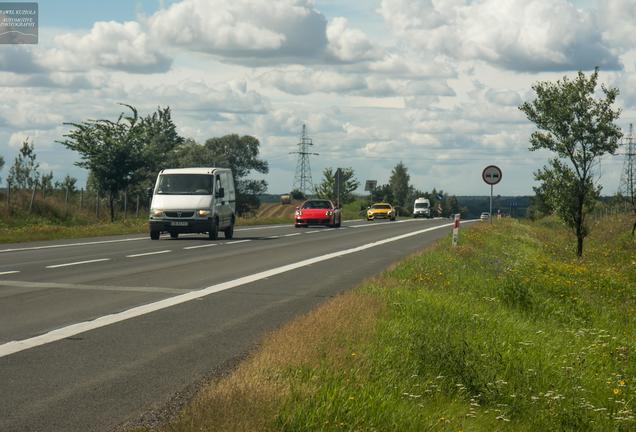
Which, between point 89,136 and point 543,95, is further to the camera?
point 89,136

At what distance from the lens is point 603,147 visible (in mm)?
27781

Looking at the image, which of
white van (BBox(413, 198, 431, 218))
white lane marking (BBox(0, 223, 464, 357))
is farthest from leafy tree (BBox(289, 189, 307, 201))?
white lane marking (BBox(0, 223, 464, 357))

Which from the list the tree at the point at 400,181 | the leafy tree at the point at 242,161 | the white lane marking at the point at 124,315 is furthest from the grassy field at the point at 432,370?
the tree at the point at 400,181

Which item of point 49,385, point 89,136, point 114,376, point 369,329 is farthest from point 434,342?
point 89,136

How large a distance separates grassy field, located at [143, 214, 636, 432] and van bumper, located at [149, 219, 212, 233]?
52.3 feet

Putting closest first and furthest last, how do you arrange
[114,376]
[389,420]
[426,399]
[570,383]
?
[389,420]
[426,399]
[114,376]
[570,383]

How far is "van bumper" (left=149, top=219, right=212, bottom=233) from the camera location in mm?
28562

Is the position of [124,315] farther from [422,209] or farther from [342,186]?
[342,186]

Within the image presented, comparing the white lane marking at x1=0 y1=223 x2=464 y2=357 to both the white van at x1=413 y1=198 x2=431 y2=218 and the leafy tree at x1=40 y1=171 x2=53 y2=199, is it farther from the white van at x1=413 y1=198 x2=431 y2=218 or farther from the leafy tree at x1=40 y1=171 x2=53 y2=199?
the white van at x1=413 y1=198 x2=431 y2=218

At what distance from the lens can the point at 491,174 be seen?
119 feet

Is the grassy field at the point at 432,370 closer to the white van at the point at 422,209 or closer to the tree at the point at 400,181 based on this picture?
the white van at the point at 422,209

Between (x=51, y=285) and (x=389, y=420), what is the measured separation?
31.7ft

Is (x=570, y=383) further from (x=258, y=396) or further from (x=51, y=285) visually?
(x=51, y=285)

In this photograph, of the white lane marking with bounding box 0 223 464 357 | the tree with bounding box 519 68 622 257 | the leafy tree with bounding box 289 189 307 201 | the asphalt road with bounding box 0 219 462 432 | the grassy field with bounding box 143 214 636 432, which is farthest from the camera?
the leafy tree with bounding box 289 189 307 201
